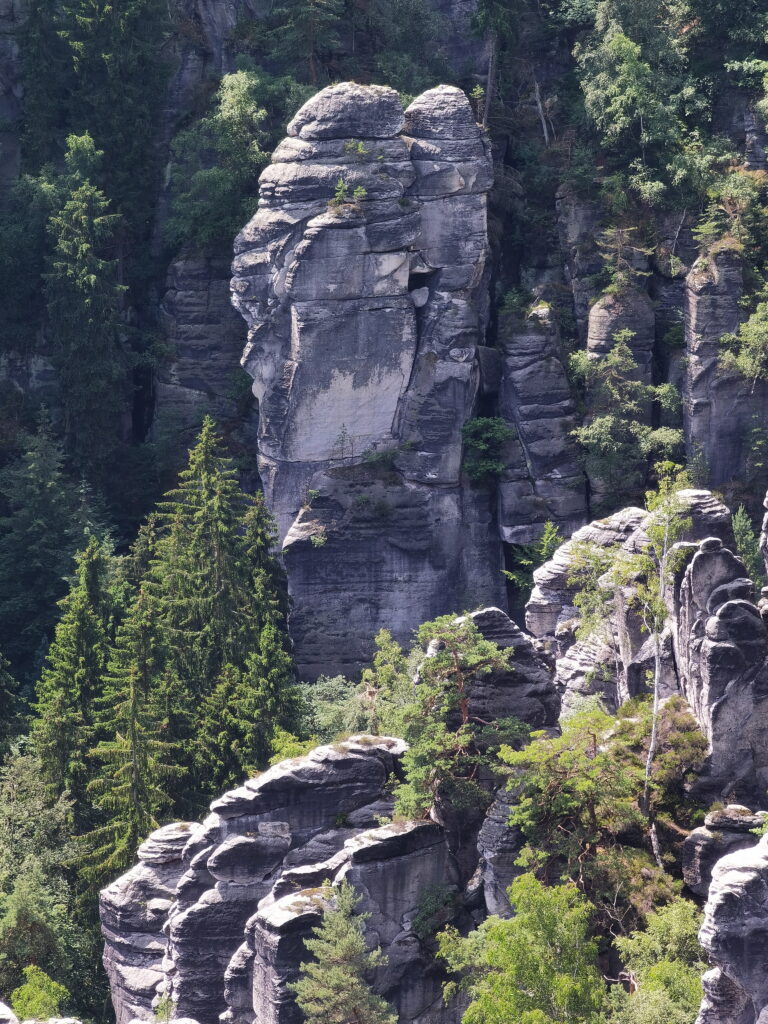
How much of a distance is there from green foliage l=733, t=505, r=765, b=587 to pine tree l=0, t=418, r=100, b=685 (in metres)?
18.6

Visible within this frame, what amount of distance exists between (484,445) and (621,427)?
408cm

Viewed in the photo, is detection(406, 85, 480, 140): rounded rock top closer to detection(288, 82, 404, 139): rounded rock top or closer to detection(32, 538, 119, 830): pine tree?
detection(288, 82, 404, 139): rounded rock top

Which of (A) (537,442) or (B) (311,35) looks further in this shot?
(B) (311,35)

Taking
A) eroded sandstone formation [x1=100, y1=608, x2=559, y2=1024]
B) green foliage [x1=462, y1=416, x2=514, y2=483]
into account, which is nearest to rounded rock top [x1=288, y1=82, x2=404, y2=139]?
green foliage [x1=462, y1=416, x2=514, y2=483]

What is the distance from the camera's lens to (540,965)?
3794 centimetres

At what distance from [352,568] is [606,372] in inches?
369

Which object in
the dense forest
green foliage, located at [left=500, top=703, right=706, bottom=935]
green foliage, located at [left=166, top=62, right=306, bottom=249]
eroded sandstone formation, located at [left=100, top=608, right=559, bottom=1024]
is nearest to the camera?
green foliage, located at [left=500, top=703, right=706, bottom=935]

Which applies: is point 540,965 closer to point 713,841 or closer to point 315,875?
Answer: point 713,841

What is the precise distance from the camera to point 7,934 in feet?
160

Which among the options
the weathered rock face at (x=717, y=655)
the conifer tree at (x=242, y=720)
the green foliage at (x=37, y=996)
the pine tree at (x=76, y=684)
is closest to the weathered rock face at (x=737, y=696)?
the weathered rock face at (x=717, y=655)

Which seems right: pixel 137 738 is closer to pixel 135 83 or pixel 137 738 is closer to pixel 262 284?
pixel 262 284

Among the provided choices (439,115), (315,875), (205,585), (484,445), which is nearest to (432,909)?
(315,875)

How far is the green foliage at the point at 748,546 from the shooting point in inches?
2211

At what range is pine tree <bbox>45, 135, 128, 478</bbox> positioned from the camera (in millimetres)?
68000
